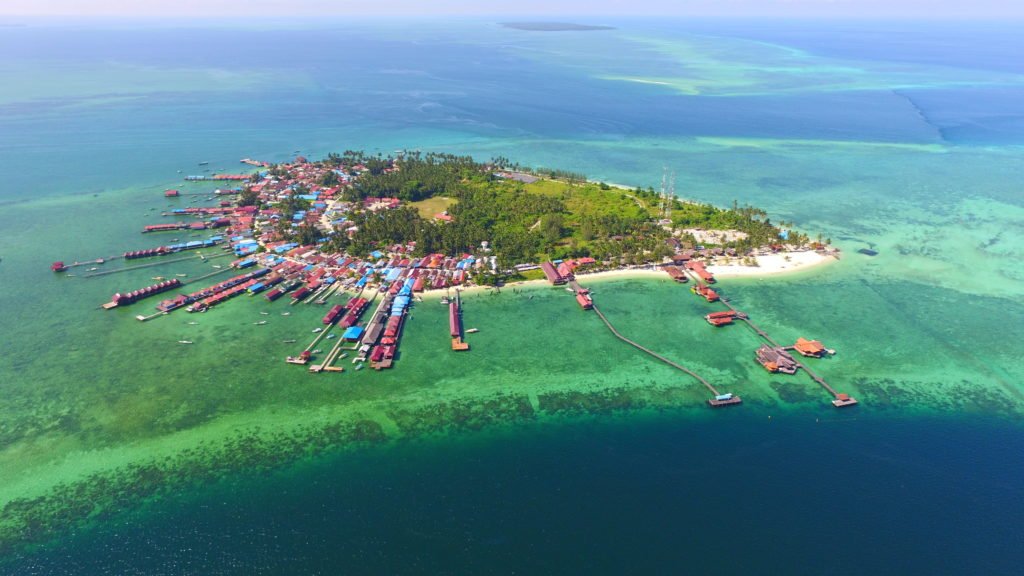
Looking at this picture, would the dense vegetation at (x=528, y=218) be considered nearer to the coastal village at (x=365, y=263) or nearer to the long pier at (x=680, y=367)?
the coastal village at (x=365, y=263)

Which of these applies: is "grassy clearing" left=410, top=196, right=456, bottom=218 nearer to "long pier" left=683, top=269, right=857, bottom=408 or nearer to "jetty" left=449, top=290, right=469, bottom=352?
"jetty" left=449, top=290, right=469, bottom=352

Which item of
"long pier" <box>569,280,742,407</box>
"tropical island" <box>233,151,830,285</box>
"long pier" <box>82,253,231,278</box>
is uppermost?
"tropical island" <box>233,151,830,285</box>

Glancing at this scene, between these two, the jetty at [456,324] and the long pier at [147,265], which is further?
the long pier at [147,265]

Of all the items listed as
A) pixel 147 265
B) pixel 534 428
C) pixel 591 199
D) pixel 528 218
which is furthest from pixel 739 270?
pixel 147 265

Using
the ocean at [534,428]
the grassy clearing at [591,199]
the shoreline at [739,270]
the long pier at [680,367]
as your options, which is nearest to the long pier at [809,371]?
the ocean at [534,428]

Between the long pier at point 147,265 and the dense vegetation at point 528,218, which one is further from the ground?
the dense vegetation at point 528,218

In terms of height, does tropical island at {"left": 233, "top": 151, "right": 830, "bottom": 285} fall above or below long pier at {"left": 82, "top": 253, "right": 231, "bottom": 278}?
above

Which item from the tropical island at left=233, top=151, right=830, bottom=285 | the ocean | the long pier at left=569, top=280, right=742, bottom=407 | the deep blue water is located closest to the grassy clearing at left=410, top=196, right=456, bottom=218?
the tropical island at left=233, top=151, right=830, bottom=285
